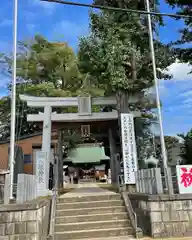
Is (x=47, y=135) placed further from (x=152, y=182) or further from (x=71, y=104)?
(x=152, y=182)

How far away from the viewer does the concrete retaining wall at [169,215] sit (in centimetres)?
711

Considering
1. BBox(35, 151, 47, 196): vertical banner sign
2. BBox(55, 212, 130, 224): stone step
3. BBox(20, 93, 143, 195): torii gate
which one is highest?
BBox(20, 93, 143, 195): torii gate

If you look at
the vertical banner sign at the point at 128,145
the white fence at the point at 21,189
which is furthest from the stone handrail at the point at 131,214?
the white fence at the point at 21,189

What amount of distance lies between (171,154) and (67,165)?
1466 cm

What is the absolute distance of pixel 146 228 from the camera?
24.8 feet

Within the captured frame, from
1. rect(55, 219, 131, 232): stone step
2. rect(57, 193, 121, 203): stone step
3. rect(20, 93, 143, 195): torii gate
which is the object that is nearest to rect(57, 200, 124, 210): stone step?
rect(57, 193, 121, 203): stone step

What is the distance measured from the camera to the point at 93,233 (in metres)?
7.66

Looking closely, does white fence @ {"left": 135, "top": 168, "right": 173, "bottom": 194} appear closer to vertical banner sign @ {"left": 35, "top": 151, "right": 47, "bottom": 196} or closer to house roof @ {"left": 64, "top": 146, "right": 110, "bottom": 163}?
vertical banner sign @ {"left": 35, "top": 151, "right": 47, "bottom": 196}

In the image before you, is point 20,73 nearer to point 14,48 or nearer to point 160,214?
point 14,48

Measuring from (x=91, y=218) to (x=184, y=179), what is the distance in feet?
9.59

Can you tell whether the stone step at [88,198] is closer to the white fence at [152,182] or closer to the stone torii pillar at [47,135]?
the white fence at [152,182]

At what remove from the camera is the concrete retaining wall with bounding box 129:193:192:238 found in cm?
711

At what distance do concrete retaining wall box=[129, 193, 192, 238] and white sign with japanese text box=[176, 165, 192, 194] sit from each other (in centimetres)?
20

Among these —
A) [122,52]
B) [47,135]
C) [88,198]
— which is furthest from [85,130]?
[88,198]
